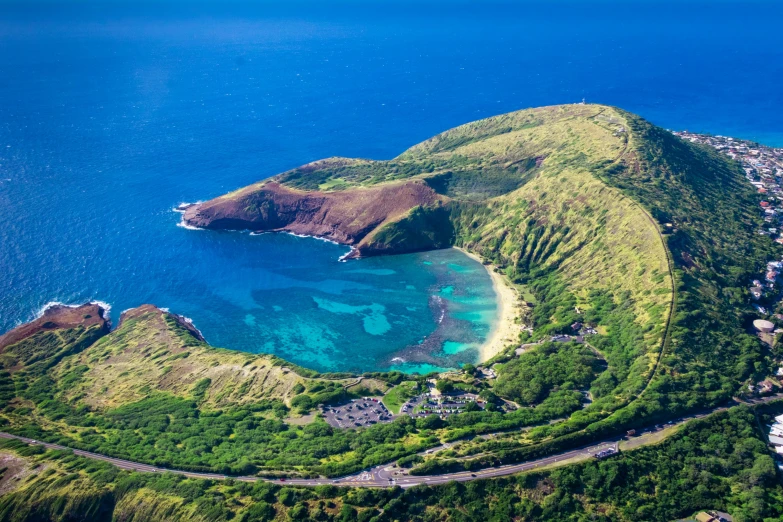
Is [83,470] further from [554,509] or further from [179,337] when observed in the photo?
[554,509]

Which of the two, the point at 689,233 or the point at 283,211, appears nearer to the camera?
the point at 689,233

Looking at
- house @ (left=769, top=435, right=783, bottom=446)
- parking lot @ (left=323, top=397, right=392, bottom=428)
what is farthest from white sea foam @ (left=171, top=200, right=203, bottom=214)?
house @ (left=769, top=435, right=783, bottom=446)

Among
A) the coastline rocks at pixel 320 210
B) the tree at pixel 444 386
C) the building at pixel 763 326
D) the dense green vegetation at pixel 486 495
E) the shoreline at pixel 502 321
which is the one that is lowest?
the dense green vegetation at pixel 486 495

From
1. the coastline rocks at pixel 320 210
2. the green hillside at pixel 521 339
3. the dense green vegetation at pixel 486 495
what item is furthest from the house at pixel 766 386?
the coastline rocks at pixel 320 210

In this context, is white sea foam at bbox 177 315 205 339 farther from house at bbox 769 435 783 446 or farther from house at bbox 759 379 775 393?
house at bbox 759 379 775 393

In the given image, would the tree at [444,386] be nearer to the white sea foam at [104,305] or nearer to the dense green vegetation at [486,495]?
the dense green vegetation at [486,495]

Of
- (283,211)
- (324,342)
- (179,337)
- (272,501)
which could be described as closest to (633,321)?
(324,342)

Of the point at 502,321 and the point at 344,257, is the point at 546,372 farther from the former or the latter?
the point at 344,257
